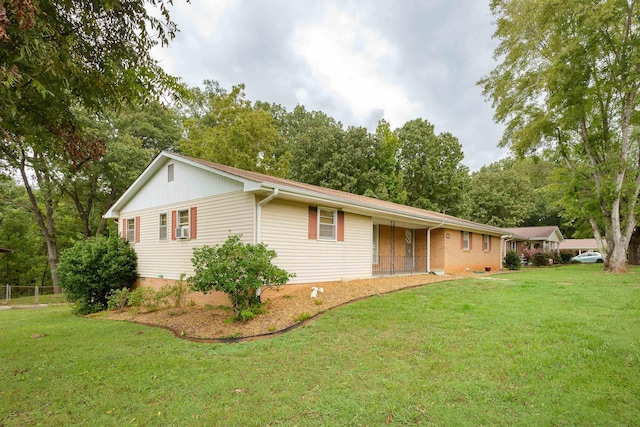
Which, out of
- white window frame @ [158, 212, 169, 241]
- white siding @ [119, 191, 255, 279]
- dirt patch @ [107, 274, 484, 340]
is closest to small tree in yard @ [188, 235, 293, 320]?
dirt patch @ [107, 274, 484, 340]

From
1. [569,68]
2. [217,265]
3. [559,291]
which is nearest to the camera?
[217,265]

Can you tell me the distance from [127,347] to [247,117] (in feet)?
61.8

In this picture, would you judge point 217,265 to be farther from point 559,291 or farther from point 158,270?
point 559,291

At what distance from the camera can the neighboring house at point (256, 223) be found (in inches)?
363

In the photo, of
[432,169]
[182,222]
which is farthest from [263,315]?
[432,169]

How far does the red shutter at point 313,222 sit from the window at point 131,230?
25.6 feet

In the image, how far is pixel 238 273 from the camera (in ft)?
23.5

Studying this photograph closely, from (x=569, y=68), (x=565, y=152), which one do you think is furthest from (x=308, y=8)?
(x=565, y=152)

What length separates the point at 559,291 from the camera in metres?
9.99

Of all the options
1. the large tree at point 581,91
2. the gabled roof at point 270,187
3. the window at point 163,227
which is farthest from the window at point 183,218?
the large tree at point 581,91

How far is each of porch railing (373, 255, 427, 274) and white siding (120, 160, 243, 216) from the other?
722cm

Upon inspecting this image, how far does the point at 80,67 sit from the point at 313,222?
6.86m

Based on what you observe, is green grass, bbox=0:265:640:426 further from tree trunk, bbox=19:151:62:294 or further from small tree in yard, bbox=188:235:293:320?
tree trunk, bbox=19:151:62:294

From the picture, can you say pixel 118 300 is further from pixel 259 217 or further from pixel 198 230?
pixel 259 217
